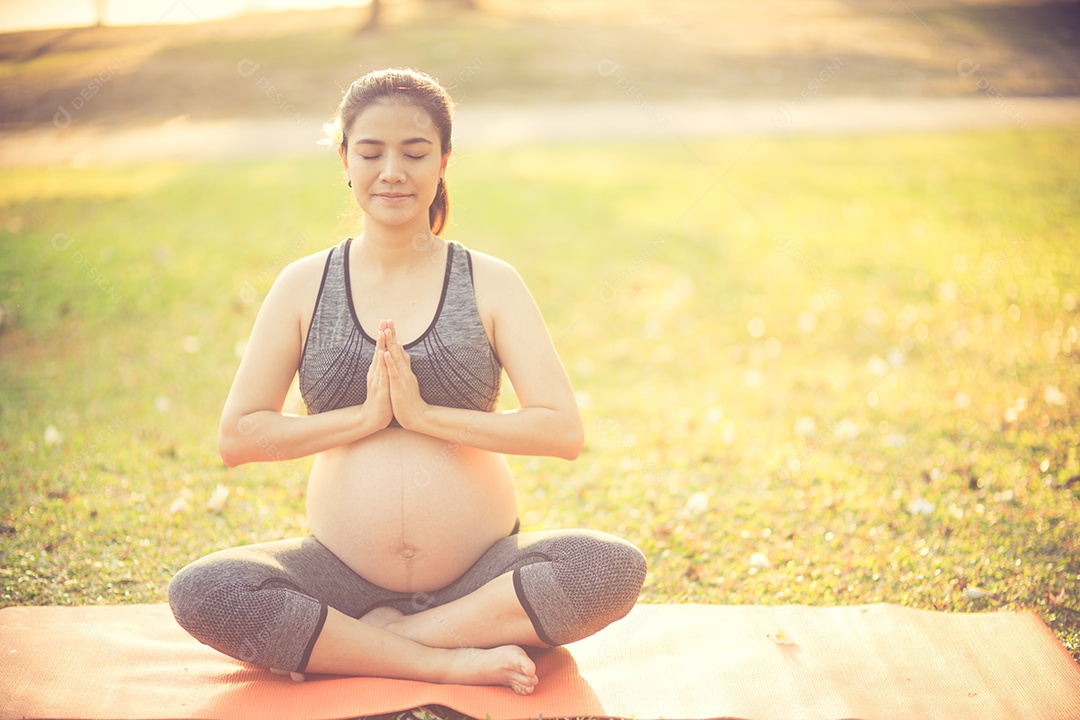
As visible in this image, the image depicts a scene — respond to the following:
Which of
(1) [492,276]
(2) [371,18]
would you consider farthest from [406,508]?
(2) [371,18]

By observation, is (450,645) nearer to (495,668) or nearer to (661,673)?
(495,668)

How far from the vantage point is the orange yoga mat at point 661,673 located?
2.87 meters

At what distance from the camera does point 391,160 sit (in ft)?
9.47

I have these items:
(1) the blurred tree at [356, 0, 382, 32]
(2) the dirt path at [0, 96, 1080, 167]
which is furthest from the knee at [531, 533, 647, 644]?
(1) the blurred tree at [356, 0, 382, 32]

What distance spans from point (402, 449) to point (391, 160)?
0.93 metres

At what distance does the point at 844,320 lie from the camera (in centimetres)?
724

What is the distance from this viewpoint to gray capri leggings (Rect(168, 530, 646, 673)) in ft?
9.22

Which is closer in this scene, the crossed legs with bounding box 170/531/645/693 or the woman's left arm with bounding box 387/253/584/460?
the crossed legs with bounding box 170/531/645/693

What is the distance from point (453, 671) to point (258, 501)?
2138 mm

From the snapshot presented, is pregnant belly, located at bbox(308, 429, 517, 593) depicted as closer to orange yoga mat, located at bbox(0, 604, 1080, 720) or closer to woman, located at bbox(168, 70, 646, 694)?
woman, located at bbox(168, 70, 646, 694)

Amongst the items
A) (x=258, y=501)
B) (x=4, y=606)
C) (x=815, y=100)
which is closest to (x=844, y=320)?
(x=258, y=501)

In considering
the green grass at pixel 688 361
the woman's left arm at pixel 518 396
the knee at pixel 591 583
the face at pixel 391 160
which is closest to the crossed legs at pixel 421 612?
the knee at pixel 591 583

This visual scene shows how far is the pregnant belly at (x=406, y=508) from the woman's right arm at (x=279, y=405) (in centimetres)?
12

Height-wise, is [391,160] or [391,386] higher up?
[391,160]
